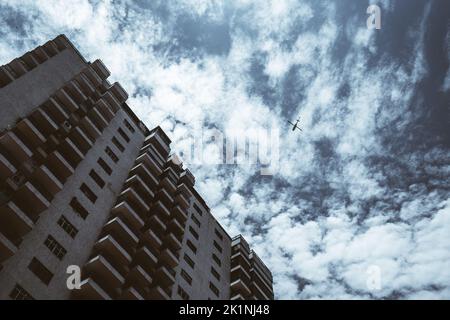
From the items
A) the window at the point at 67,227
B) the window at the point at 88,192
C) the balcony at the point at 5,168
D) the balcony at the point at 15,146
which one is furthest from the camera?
the window at the point at 88,192

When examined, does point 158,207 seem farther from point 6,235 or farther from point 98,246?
point 6,235

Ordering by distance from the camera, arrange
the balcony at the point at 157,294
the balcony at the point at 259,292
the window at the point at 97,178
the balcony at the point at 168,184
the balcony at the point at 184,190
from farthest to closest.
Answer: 1. the balcony at the point at 184,190
2. the balcony at the point at 259,292
3. the balcony at the point at 168,184
4. the window at the point at 97,178
5. the balcony at the point at 157,294

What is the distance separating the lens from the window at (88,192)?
31859 millimetres

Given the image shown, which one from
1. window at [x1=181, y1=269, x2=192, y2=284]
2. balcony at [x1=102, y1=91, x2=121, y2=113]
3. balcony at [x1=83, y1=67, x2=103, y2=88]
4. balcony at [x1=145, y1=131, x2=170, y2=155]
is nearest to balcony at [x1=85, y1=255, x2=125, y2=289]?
window at [x1=181, y1=269, x2=192, y2=284]

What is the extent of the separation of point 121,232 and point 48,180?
22.4 ft

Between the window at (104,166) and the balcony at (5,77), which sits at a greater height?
the balcony at (5,77)

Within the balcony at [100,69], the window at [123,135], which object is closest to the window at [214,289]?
the window at [123,135]

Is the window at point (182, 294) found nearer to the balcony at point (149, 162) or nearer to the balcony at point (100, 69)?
the balcony at point (149, 162)

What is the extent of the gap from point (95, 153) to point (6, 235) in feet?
40.9

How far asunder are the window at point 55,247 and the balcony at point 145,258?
22.6 ft

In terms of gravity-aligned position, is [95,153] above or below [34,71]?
below

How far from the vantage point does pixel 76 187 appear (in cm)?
3117

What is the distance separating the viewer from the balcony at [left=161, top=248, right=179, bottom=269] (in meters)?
34.2
